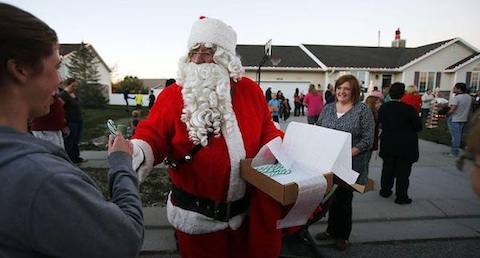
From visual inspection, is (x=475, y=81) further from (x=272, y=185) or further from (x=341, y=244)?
(x=272, y=185)

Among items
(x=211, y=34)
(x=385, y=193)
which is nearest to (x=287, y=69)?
(x=385, y=193)

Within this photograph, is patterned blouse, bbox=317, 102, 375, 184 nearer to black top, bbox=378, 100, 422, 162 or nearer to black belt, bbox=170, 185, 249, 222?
black top, bbox=378, 100, 422, 162

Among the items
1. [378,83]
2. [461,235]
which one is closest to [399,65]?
[378,83]

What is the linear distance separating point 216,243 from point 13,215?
1508mm

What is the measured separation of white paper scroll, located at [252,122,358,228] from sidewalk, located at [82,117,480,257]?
2093 millimetres

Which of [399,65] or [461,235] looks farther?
[399,65]

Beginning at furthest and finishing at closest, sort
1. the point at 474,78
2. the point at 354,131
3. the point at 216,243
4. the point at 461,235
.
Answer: the point at 474,78 → the point at 461,235 → the point at 354,131 → the point at 216,243

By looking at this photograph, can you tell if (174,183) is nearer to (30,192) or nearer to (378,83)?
(30,192)

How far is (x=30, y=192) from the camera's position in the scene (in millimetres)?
898

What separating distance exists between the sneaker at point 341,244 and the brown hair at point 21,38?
3.57 metres

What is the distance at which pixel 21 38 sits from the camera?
36.9 inches

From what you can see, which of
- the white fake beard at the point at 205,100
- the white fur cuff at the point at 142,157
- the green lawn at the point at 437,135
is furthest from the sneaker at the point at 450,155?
the white fur cuff at the point at 142,157

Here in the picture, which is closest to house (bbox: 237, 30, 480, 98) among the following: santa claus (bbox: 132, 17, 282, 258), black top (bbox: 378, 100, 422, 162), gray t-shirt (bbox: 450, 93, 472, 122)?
gray t-shirt (bbox: 450, 93, 472, 122)

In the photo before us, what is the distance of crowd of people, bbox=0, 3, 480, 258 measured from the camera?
3.02ft
